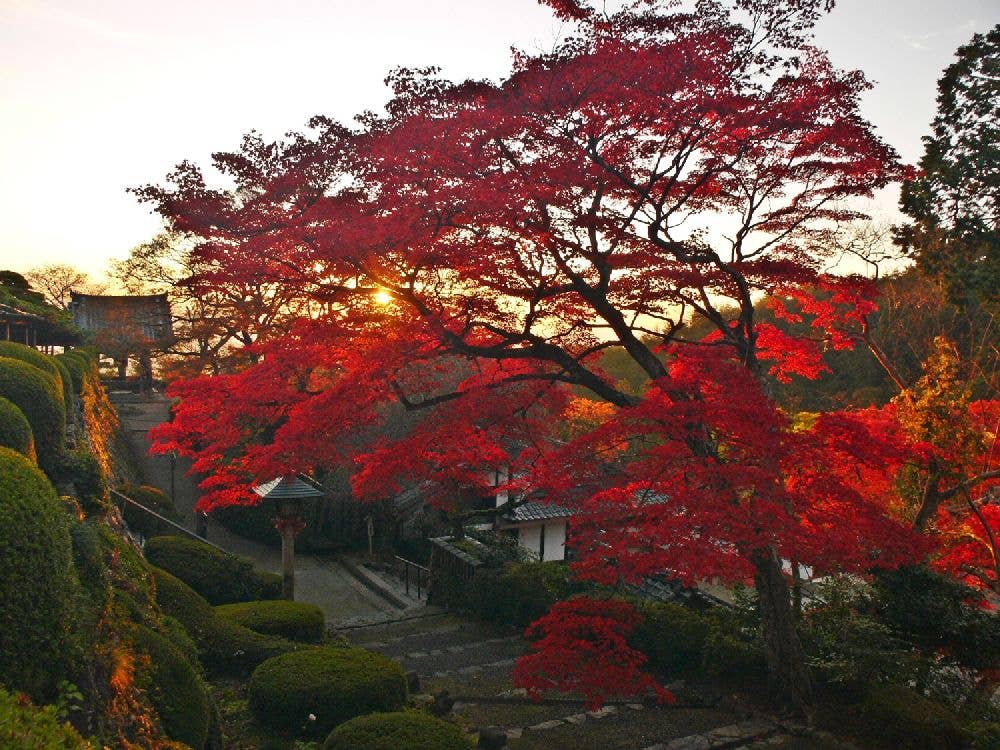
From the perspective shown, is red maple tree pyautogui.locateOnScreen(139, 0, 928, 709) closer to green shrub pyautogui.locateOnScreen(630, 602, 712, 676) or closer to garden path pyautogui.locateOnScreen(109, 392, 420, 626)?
green shrub pyautogui.locateOnScreen(630, 602, 712, 676)

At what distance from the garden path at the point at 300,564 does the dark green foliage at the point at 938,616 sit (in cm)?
926

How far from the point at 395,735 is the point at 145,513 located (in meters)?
11.9

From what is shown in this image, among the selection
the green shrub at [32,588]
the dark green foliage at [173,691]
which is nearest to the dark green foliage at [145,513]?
the dark green foliage at [173,691]

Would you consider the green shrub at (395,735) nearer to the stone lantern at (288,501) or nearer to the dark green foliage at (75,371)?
the stone lantern at (288,501)

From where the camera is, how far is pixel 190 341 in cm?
2884

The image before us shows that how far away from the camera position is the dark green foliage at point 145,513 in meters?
15.7

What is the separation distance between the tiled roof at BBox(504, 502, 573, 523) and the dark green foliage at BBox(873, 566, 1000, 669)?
31.0 feet

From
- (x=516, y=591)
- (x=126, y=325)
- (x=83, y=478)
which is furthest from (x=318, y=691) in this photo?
(x=126, y=325)

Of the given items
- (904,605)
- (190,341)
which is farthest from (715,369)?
(190,341)

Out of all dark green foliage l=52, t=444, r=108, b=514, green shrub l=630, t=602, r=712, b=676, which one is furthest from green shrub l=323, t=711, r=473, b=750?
green shrub l=630, t=602, r=712, b=676

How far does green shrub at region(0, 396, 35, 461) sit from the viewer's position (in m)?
6.70

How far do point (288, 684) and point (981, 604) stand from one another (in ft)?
30.6

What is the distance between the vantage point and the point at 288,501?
483 inches

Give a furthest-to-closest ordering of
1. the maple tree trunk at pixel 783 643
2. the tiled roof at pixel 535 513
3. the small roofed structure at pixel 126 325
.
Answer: the small roofed structure at pixel 126 325, the tiled roof at pixel 535 513, the maple tree trunk at pixel 783 643
